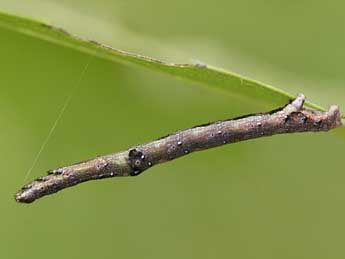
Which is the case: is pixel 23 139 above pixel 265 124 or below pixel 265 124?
above

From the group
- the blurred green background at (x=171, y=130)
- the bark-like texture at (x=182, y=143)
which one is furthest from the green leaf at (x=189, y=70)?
the blurred green background at (x=171, y=130)

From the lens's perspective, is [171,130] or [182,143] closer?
[182,143]

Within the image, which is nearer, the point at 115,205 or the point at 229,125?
the point at 229,125

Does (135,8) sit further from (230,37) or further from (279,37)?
(279,37)

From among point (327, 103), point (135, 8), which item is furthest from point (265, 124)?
point (135, 8)

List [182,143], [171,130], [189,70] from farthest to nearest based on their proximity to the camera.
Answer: [171,130] < [182,143] < [189,70]

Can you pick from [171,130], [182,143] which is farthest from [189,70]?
[171,130]

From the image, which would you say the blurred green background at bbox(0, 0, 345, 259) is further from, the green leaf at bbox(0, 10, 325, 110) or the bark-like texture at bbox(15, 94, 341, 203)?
the green leaf at bbox(0, 10, 325, 110)

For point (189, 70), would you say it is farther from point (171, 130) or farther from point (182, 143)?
point (171, 130)
